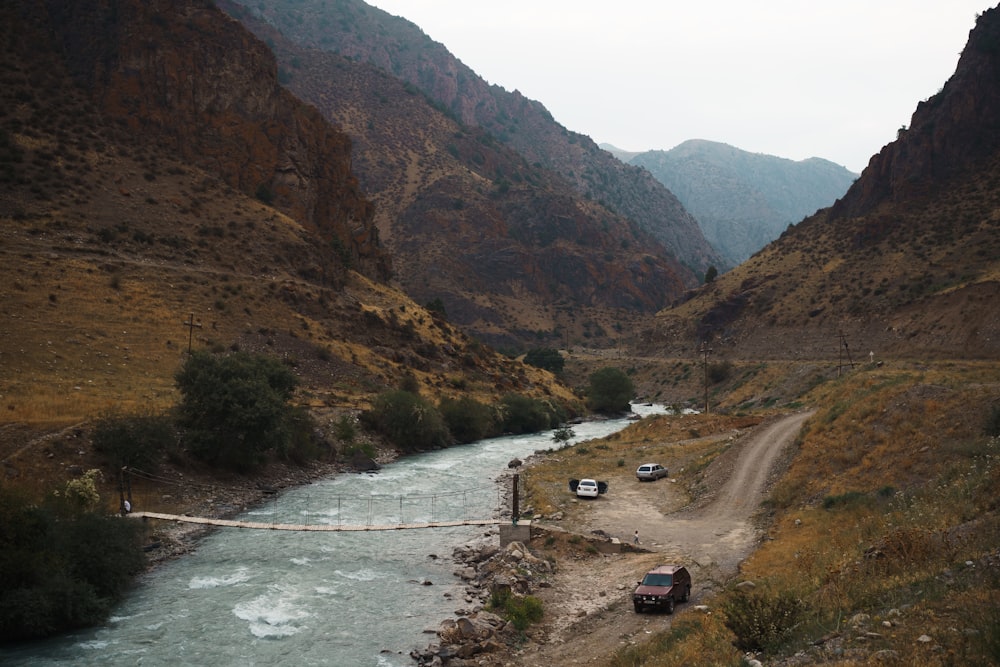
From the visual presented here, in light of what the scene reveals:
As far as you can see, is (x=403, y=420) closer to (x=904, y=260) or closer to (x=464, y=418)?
(x=464, y=418)

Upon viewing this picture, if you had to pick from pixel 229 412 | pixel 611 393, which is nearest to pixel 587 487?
pixel 229 412

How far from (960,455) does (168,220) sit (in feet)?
247

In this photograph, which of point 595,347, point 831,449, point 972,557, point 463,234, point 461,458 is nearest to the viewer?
point 972,557

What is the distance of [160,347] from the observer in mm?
55375

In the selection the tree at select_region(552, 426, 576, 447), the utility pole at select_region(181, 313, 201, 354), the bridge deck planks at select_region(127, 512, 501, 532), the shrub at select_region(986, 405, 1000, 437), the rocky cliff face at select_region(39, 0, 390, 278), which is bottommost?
the tree at select_region(552, 426, 576, 447)

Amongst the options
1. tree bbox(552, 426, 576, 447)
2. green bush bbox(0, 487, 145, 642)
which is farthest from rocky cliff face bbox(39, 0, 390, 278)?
green bush bbox(0, 487, 145, 642)

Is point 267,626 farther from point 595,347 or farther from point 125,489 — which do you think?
point 595,347

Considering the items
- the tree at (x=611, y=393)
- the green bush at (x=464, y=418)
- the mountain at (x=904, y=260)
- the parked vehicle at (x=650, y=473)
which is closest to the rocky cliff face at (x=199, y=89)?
the green bush at (x=464, y=418)

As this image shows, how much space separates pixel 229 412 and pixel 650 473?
1059 inches

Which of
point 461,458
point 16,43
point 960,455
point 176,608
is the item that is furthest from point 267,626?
point 16,43

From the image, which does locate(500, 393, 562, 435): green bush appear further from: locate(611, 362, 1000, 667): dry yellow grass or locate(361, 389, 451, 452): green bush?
locate(611, 362, 1000, 667): dry yellow grass

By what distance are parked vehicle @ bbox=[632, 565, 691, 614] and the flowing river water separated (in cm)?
654

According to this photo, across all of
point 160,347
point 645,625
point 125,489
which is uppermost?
point 160,347

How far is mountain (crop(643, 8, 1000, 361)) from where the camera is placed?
7569cm
